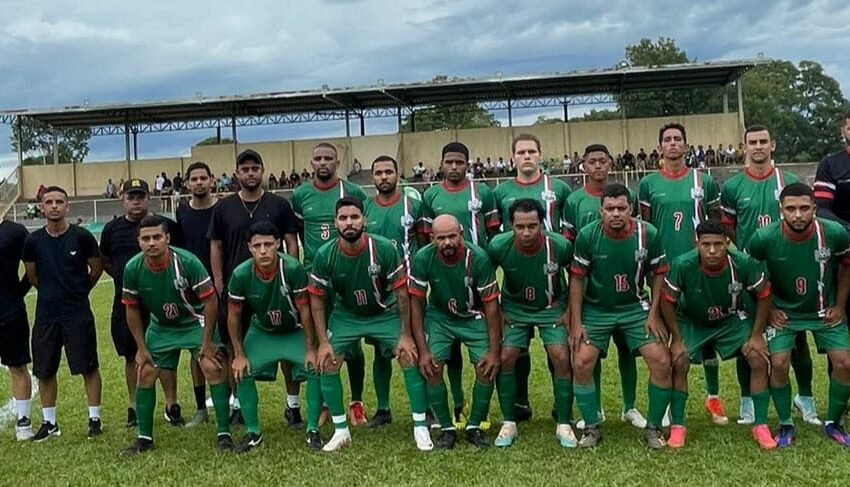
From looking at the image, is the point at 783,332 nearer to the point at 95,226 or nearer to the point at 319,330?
the point at 319,330

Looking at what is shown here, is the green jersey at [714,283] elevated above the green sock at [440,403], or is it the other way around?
the green jersey at [714,283]

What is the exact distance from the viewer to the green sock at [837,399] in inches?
221

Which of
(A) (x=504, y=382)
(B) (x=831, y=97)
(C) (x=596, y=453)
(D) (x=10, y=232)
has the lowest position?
(C) (x=596, y=453)

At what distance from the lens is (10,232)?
673 cm

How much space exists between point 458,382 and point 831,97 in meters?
74.7

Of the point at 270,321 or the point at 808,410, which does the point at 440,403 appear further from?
the point at 808,410

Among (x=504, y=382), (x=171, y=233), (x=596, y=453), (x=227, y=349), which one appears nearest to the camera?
(x=596, y=453)

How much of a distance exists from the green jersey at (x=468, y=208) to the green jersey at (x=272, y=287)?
3.96 ft

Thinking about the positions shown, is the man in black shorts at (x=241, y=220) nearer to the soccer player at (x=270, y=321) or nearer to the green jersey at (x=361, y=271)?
the soccer player at (x=270, y=321)

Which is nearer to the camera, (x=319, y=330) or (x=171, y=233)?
(x=319, y=330)

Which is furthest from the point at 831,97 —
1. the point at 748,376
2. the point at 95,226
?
the point at 748,376

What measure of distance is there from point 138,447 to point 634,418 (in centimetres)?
373

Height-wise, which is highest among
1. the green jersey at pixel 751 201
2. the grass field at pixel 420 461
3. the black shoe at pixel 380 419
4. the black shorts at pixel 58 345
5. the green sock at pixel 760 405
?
the green jersey at pixel 751 201

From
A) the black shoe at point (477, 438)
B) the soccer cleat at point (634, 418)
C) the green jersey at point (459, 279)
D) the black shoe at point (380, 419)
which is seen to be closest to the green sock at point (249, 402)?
the black shoe at point (380, 419)
